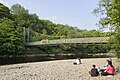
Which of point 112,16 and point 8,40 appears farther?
point 8,40

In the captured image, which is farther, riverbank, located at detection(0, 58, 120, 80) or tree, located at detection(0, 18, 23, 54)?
tree, located at detection(0, 18, 23, 54)

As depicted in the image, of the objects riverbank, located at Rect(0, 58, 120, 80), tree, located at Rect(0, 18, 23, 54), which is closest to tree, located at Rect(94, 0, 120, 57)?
riverbank, located at Rect(0, 58, 120, 80)

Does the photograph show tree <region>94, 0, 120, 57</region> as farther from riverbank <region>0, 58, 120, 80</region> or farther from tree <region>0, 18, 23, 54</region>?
tree <region>0, 18, 23, 54</region>

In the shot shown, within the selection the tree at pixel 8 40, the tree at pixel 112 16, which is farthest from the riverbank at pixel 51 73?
the tree at pixel 8 40

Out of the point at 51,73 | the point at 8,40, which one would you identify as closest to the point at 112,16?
the point at 51,73

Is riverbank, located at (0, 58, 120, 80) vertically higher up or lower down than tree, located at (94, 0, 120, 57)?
lower down

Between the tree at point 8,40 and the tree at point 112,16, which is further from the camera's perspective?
the tree at point 8,40

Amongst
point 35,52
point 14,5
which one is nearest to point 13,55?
point 35,52

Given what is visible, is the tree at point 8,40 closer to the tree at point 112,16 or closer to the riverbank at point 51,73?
the riverbank at point 51,73

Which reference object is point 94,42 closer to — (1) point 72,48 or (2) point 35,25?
(1) point 72,48

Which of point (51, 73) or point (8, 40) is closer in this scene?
point (51, 73)

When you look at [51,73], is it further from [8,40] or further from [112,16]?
[8,40]

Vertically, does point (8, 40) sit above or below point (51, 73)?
above

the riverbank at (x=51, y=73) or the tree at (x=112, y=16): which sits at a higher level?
the tree at (x=112, y=16)
